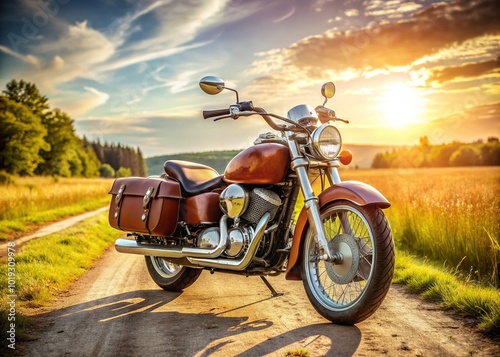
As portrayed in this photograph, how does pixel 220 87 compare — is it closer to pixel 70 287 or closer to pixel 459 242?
pixel 70 287

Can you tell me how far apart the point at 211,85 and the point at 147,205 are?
6.31ft

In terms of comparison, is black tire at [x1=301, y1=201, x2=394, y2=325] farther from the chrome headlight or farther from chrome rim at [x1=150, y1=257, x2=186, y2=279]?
chrome rim at [x1=150, y1=257, x2=186, y2=279]

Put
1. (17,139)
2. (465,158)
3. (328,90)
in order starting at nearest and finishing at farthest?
1. (328,90)
2. (465,158)
3. (17,139)

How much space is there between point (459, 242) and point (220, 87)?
15.2 feet

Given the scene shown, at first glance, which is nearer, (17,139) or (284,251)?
(284,251)

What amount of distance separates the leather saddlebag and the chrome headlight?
6.06ft

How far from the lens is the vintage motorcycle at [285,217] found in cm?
402

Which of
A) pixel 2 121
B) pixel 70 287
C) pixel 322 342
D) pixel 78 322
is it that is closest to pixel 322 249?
pixel 322 342

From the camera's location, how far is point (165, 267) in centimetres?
608

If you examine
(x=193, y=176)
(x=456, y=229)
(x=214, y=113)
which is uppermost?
(x=214, y=113)

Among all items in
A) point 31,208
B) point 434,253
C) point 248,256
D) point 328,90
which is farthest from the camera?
point 31,208

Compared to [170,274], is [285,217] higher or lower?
higher

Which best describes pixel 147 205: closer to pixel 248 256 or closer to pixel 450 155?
pixel 248 256

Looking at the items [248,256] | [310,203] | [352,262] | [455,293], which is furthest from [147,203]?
[455,293]
